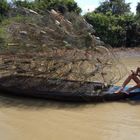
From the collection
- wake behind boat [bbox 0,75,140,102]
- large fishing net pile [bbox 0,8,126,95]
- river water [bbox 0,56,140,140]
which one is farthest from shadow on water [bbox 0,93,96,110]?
large fishing net pile [bbox 0,8,126,95]

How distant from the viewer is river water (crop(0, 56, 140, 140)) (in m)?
8.57

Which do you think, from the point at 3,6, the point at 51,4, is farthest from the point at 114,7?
the point at 3,6

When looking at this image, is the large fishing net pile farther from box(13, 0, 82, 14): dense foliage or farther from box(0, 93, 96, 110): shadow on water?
box(13, 0, 82, 14): dense foliage

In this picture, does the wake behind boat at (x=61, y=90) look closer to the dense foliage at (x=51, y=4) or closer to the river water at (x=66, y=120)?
the river water at (x=66, y=120)

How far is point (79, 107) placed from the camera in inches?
420

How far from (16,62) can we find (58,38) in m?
1.53

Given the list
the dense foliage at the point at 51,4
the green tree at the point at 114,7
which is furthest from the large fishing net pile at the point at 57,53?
the green tree at the point at 114,7

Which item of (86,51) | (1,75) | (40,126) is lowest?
(40,126)

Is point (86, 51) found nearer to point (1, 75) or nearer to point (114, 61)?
point (114, 61)

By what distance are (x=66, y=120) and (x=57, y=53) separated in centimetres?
243

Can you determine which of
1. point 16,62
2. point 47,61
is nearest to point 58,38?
point 47,61

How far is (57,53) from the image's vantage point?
11.2 meters

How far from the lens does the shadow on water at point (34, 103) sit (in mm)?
10758

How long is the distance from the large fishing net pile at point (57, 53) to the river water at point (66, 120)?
2.59ft
